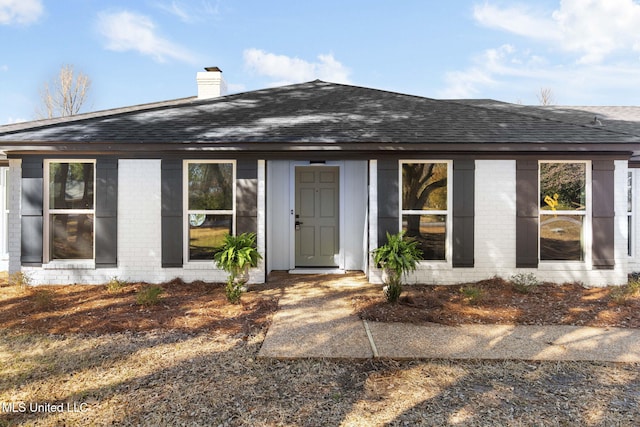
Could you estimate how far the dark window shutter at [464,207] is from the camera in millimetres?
6730

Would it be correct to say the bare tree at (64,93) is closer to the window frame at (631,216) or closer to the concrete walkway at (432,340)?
the concrete walkway at (432,340)

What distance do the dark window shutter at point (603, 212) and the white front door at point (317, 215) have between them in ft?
16.3

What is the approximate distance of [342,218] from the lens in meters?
7.99

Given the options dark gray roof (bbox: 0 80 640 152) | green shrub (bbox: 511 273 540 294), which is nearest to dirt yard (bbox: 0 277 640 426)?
green shrub (bbox: 511 273 540 294)

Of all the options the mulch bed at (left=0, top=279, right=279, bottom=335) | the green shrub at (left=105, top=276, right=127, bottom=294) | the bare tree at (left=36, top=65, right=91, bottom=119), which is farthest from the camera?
the bare tree at (left=36, top=65, right=91, bottom=119)

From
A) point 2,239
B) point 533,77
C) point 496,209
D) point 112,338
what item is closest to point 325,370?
point 112,338

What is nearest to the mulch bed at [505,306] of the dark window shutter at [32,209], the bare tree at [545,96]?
the dark window shutter at [32,209]

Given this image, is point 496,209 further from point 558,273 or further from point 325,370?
point 325,370

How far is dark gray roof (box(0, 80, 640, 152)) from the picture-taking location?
20.7ft

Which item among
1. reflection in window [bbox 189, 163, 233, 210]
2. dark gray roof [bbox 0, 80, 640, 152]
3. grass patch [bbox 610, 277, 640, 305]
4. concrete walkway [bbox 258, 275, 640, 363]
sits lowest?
concrete walkway [bbox 258, 275, 640, 363]

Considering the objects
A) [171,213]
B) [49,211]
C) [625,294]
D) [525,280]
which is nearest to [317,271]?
[171,213]

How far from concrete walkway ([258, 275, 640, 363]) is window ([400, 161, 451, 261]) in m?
2.42

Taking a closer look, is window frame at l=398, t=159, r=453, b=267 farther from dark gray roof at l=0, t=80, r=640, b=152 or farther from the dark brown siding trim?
dark gray roof at l=0, t=80, r=640, b=152

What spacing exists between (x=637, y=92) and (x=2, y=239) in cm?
3021
